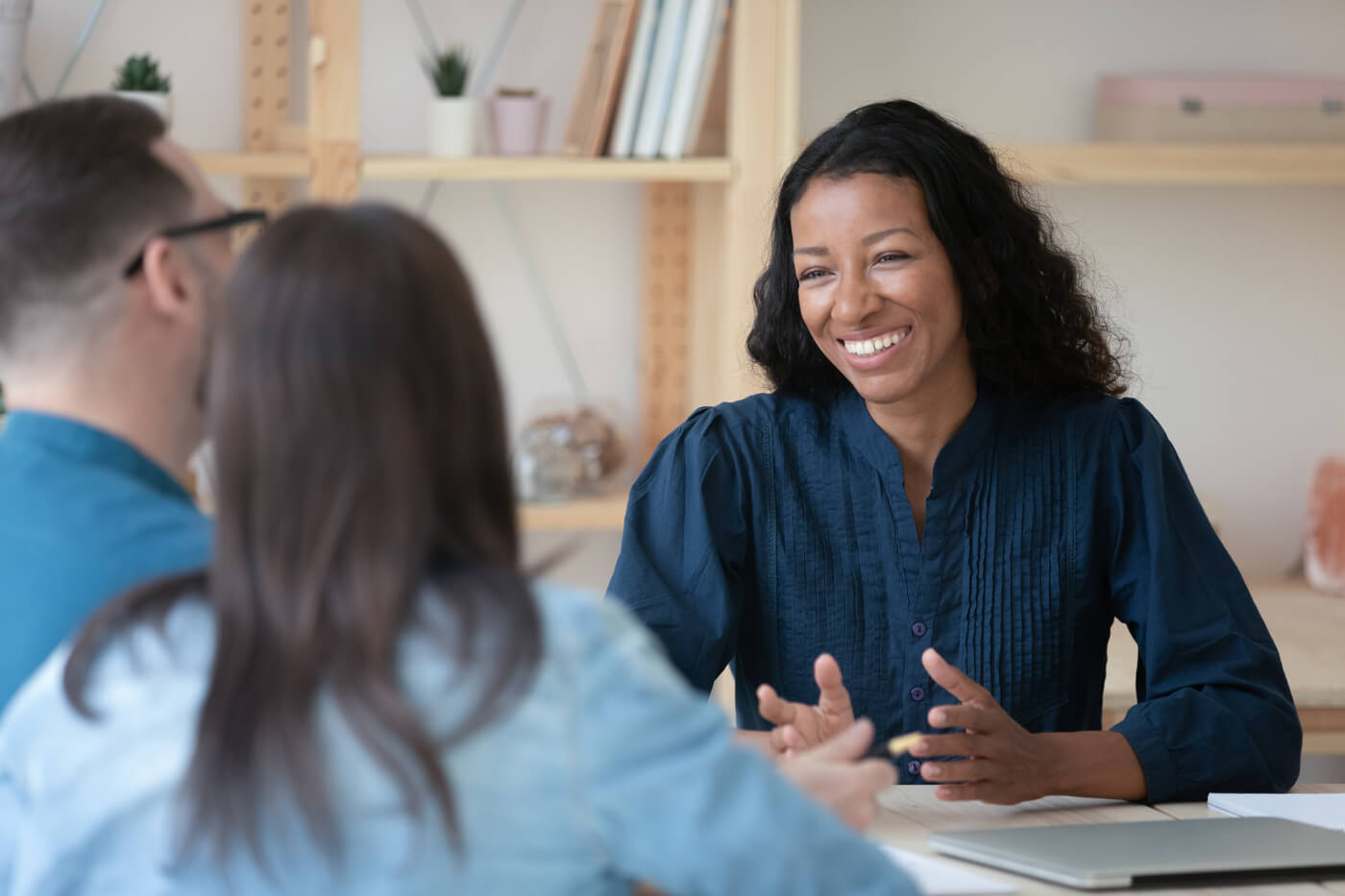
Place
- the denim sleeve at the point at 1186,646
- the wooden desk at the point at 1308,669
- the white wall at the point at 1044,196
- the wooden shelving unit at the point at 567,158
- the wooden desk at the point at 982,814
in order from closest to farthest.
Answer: the wooden desk at the point at 982,814 < the denim sleeve at the point at 1186,646 < the wooden desk at the point at 1308,669 < the wooden shelving unit at the point at 567,158 < the white wall at the point at 1044,196

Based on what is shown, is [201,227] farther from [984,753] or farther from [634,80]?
[634,80]

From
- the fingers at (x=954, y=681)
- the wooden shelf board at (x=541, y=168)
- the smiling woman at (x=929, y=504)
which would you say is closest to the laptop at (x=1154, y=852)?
the fingers at (x=954, y=681)

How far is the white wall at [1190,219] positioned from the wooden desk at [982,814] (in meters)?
1.38

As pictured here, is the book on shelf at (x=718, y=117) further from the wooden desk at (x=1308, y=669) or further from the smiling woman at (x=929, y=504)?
the wooden desk at (x=1308, y=669)

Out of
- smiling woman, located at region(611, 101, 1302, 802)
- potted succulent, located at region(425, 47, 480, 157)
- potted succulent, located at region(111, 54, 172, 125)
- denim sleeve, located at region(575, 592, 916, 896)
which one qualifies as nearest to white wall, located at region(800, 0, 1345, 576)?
potted succulent, located at region(425, 47, 480, 157)

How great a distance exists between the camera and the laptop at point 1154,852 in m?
1.07

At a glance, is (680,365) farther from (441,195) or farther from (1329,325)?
(1329,325)

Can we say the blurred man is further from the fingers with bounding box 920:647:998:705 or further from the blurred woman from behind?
the fingers with bounding box 920:647:998:705

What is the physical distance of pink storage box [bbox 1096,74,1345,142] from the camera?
246 centimetres

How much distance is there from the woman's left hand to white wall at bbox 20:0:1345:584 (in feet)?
4.51

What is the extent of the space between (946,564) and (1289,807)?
16.7 inches

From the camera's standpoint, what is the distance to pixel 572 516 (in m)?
2.29

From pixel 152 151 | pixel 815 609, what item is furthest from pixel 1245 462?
pixel 152 151

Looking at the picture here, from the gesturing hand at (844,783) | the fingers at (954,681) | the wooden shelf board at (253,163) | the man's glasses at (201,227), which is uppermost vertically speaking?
the wooden shelf board at (253,163)
